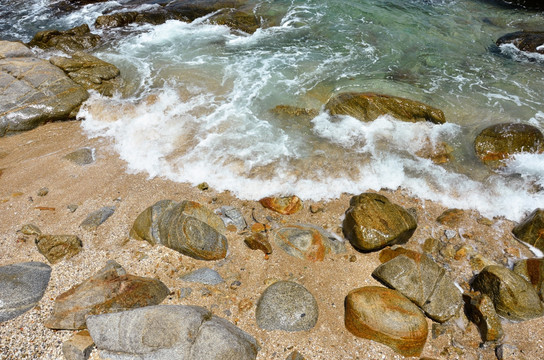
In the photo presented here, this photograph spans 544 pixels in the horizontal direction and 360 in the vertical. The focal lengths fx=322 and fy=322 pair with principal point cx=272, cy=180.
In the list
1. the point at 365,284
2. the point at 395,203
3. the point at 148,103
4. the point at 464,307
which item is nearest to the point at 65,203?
the point at 148,103

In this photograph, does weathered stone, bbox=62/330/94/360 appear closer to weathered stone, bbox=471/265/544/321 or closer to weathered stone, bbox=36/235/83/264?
weathered stone, bbox=36/235/83/264

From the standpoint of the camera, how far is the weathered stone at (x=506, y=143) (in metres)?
8.43

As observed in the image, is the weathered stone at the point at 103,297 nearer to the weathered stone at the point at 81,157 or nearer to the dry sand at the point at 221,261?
the dry sand at the point at 221,261

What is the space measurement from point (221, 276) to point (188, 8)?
16.4m

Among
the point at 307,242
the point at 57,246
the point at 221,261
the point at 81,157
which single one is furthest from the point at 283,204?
the point at 81,157

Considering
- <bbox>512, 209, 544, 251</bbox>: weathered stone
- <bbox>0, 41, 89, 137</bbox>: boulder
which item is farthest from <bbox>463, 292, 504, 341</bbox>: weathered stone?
<bbox>0, 41, 89, 137</bbox>: boulder

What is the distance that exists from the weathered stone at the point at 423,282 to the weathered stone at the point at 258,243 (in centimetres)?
198

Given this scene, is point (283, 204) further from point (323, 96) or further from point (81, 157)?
point (81, 157)

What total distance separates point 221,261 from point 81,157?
520 centimetres

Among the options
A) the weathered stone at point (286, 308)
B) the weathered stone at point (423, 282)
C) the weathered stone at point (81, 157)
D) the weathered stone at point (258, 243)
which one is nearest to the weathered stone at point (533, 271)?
the weathered stone at point (423, 282)

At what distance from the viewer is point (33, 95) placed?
33.2ft

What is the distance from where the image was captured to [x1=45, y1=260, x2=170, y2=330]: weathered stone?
15.4ft

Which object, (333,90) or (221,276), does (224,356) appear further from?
(333,90)

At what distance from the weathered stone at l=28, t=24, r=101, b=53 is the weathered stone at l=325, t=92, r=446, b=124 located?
1167 centimetres
